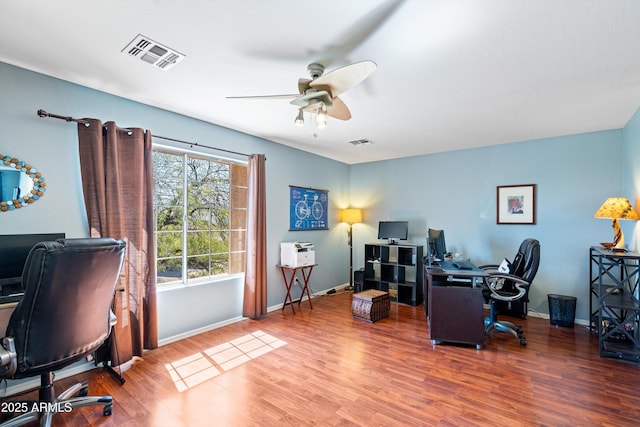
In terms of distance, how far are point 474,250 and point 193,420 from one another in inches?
167

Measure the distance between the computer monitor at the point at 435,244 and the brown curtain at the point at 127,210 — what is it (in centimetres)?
308

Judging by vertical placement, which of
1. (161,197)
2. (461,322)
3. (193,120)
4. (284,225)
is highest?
(193,120)

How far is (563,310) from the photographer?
11.8ft

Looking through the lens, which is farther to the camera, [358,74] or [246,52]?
[246,52]

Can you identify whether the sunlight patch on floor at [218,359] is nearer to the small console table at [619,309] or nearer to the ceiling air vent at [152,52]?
the ceiling air vent at [152,52]

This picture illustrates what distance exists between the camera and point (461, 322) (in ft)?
9.83

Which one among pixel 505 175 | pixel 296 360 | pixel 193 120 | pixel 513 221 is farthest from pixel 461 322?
pixel 193 120

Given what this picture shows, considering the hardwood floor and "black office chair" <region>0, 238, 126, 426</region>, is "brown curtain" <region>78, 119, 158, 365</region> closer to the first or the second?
the hardwood floor

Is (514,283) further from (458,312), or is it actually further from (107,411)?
(107,411)

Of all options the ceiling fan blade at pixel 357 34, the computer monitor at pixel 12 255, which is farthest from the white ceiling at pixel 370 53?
the computer monitor at pixel 12 255

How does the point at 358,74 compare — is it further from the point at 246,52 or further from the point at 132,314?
the point at 132,314

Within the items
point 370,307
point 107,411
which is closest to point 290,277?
point 370,307

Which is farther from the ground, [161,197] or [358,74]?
[358,74]

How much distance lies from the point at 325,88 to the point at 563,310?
3.97 meters
